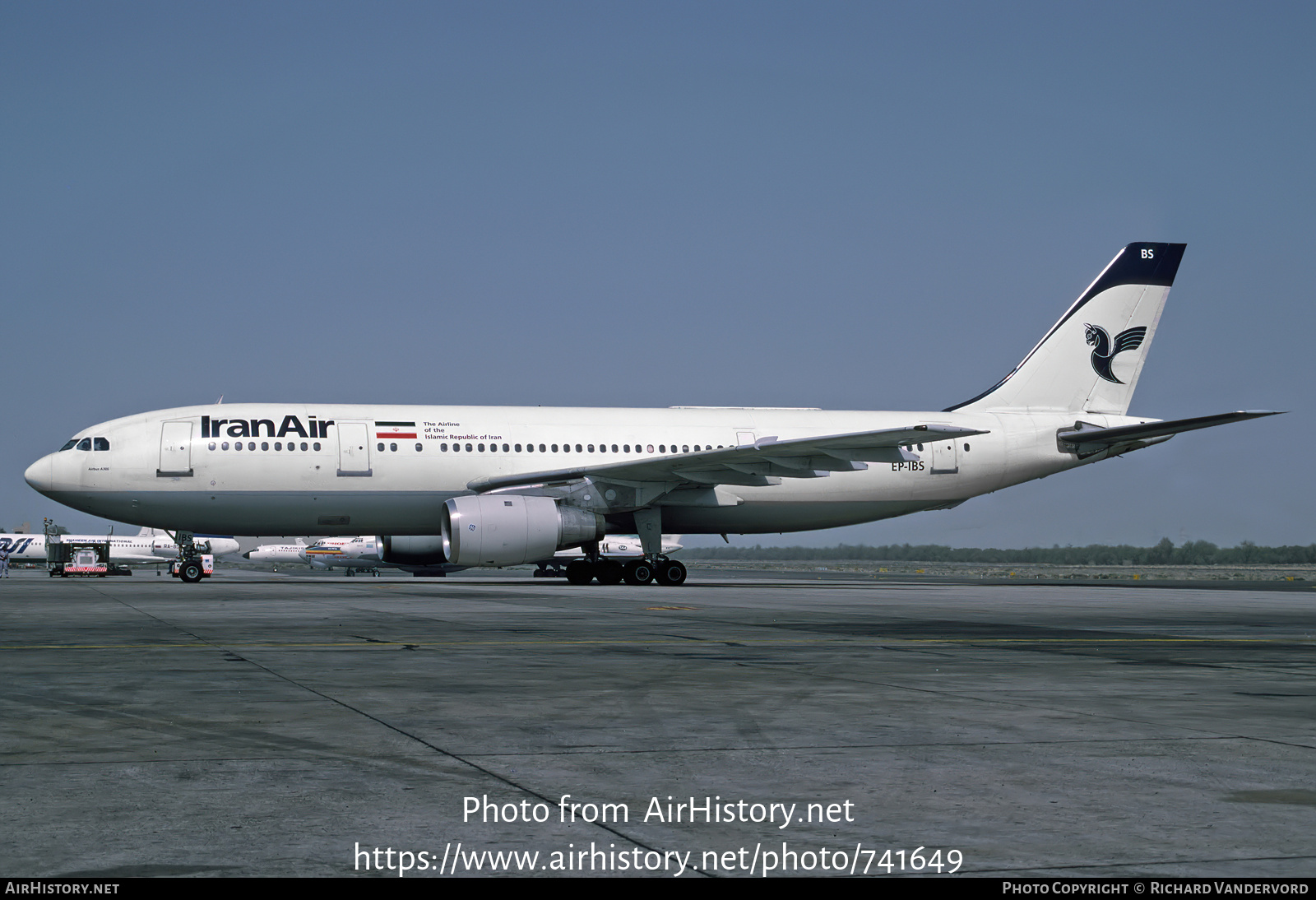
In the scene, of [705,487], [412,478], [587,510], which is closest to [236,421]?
[412,478]

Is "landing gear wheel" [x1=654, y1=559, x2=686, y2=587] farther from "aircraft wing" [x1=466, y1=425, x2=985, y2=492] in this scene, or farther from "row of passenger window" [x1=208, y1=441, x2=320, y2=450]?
"row of passenger window" [x1=208, y1=441, x2=320, y2=450]

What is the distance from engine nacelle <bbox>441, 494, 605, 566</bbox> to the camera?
23906mm

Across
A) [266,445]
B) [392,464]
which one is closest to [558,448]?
[392,464]

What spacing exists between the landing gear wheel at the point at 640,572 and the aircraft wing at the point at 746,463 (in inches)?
90.0

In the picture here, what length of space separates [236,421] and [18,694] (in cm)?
1974

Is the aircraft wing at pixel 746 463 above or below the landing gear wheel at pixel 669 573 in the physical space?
above

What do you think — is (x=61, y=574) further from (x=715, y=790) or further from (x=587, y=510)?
(x=715, y=790)

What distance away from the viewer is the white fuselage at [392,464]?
2614 centimetres

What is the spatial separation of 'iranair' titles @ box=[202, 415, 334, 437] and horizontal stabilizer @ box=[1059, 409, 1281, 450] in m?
19.1

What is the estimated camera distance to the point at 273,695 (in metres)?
7.55

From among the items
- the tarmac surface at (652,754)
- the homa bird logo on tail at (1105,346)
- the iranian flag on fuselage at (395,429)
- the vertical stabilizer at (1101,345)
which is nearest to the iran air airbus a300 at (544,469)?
the iranian flag on fuselage at (395,429)

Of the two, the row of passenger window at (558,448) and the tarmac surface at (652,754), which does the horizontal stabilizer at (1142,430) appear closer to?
the row of passenger window at (558,448)

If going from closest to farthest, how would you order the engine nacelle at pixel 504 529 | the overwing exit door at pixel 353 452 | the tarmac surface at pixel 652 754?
the tarmac surface at pixel 652 754, the engine nacelle at pixel 504 529, the overwing exit door at pixel 353 452

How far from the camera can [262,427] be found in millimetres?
26484
